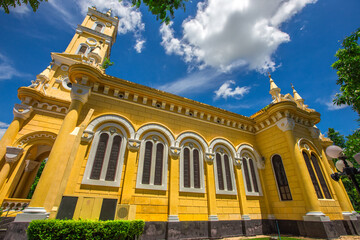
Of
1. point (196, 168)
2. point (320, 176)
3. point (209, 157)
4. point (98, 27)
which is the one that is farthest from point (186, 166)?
point (98, 27)

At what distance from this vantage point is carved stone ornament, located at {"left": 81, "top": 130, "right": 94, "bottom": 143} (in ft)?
29.5

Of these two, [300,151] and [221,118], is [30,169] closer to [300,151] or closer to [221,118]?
[221,118]

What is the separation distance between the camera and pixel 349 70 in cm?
941

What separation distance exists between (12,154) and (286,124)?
19.2 meters

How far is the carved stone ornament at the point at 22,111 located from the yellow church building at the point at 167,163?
0.07 metres

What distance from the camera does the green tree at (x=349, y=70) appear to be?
358 inches

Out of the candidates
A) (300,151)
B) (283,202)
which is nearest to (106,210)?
(283,202)

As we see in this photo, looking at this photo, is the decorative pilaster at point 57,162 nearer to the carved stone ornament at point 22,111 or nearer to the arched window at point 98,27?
→ the carved stone ornament at point 22,111

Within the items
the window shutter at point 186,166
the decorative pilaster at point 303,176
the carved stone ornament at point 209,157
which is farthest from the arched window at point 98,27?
the decorative pilaster at point 303,176

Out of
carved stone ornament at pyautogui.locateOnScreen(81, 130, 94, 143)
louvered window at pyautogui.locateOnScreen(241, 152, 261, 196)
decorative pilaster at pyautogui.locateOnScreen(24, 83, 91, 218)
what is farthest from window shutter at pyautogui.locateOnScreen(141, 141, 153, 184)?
louvered window at pyautogui.locateOnScreen(241, 152, 261, 196)

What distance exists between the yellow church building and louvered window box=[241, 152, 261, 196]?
82mm

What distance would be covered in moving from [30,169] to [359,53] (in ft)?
84.4

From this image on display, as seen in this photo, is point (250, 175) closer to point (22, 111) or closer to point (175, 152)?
point (175, 152)

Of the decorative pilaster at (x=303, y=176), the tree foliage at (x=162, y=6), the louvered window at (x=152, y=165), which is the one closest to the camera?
the tree foliage at (x=162, y=6)
